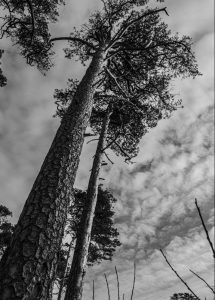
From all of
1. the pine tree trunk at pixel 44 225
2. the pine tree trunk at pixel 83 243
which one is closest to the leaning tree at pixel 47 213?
the pine tree trunk at pixel 44 225

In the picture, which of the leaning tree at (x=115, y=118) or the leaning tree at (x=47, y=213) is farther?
the leaning tree at (x=115, y=118)

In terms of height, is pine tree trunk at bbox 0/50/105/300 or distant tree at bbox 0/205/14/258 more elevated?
distant tree at bbox 0/205/14/258

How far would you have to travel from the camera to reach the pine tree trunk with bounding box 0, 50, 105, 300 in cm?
243

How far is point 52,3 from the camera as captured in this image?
8406mm

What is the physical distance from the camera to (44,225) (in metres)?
2.99

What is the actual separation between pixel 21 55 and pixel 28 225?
738 centimetres

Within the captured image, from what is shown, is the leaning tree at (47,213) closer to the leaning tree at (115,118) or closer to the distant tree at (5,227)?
the leaning tree at (115,118)

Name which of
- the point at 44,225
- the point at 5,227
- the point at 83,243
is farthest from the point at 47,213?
the point at 5,227

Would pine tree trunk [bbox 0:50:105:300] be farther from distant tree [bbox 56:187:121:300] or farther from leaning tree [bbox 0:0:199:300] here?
distant tree [bbox 56:187:121:300]

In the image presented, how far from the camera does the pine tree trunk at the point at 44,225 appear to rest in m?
2.43

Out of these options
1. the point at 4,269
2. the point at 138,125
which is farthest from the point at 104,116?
the point at 4,269

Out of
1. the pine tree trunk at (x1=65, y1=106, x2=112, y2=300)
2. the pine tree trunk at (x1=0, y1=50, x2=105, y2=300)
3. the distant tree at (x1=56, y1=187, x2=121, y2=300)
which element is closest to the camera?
the pine tree trunk at (x1=0, y1=50, x2=105, y2=300)

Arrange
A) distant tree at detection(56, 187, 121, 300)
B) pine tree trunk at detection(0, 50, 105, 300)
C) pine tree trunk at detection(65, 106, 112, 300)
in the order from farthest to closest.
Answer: distant tree at detection(56, 187, 121, 300) → pine tree trunk at detection(65, 106, 112, 300) → pine tree trunk at detection(0, 50, 105, 300)

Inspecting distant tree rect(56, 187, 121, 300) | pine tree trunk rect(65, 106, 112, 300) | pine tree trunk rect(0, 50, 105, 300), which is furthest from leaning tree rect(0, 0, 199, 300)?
distant tree rect(56, 187, 121, 300)
